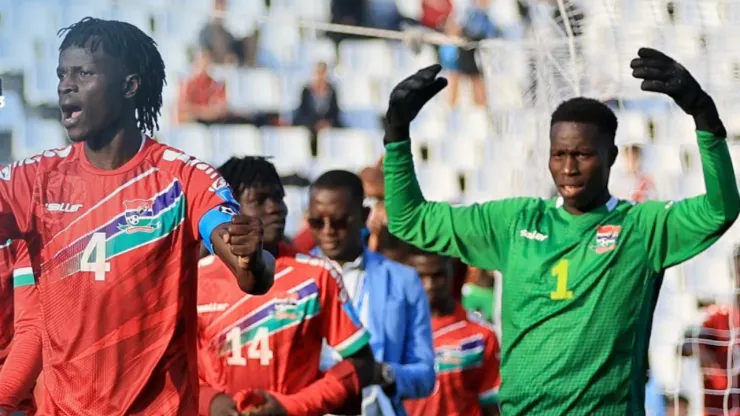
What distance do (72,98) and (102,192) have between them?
0.28 meters

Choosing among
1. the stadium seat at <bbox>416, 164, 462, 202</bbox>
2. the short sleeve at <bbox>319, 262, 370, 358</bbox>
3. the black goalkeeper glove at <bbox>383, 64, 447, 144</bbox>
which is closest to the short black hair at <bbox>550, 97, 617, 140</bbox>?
the black goalkeeper glove at <bbox>383, 64, 447, 144</bbox>

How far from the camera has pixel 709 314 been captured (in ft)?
28.2

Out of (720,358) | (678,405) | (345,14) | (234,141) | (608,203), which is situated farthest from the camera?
(345,14)

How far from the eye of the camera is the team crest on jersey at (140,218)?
3.93 meters

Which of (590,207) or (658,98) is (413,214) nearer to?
(590,207)

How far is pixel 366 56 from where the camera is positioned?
1124 cm

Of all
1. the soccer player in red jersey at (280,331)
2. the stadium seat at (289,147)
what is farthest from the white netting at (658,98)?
the soccer player in red jersey at (280,331)

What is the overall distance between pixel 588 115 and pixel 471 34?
252 inches

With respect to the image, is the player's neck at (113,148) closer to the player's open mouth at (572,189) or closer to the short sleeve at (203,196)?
the short sleeve at (203,196)

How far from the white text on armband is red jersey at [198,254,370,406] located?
4.83ft

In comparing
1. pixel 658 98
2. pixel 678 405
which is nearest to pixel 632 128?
pixel 658 98

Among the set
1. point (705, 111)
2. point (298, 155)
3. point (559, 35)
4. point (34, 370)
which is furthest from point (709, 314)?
point (34, 370)

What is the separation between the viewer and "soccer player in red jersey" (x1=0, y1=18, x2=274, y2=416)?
3.89 m

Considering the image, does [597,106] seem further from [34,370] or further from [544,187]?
[544,187]
